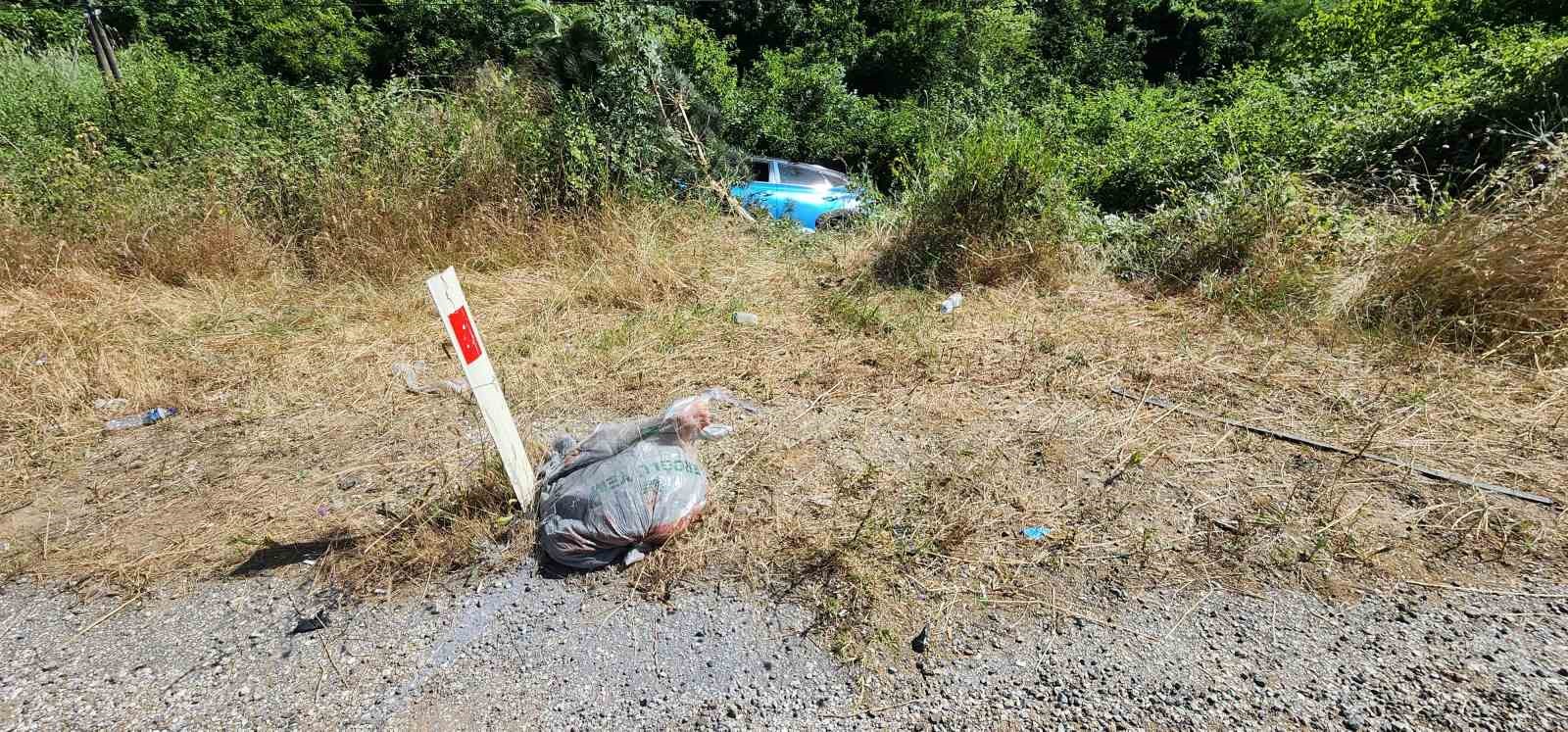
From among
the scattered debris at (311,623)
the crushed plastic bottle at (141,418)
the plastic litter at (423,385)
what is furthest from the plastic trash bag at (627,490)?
the crushed plastic bottle at (141,418)

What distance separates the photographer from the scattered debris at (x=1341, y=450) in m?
2.59

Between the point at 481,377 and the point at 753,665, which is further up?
the point at 481,377

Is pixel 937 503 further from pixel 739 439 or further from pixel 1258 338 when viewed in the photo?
pixel 1258 338

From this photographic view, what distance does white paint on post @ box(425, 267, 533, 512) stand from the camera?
7.52ft

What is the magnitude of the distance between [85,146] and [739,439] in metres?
6.69

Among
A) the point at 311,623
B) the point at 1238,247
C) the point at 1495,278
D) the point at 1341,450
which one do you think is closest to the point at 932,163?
the point at 1238,247

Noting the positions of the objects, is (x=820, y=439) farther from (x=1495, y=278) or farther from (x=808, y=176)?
(x=808, y=176)

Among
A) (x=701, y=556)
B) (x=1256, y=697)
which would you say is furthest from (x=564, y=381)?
(x=1256, y=697)

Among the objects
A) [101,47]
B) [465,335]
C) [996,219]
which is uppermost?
[101,47]

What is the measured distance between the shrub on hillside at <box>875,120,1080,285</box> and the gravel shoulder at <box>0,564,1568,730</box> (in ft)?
→ 10.8

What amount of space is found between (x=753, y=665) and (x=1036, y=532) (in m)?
1.10

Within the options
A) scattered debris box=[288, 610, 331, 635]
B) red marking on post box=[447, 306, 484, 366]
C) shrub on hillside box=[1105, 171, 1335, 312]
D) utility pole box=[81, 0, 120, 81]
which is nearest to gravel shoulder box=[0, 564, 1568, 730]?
scattered debris box=[288, 610, 331, 635]

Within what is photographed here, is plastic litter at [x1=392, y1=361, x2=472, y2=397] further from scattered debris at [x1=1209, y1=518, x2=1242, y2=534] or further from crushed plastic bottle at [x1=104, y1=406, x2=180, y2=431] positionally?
scattered debris at [x1=1209, y1=518, x2=1242, y2=534]

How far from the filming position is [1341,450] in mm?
2910
